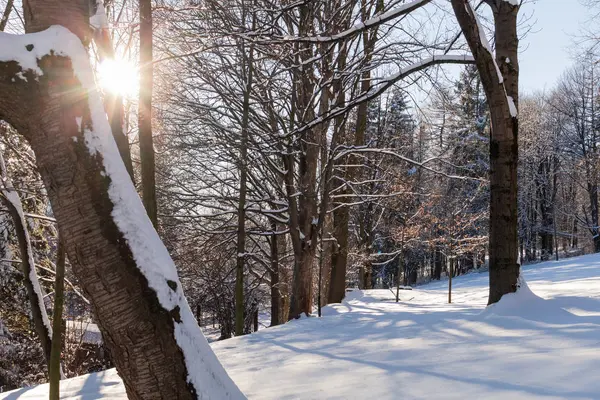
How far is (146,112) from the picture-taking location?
5.62m

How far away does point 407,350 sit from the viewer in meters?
3.42

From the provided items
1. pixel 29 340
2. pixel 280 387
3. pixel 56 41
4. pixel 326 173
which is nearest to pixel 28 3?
pixel 56 41

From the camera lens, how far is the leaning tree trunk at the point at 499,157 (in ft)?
15.2

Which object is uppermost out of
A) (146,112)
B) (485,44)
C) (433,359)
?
(485,44)

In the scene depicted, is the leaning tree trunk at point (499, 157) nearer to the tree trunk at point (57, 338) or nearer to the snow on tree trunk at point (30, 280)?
the tree trunk at point (57, 338)

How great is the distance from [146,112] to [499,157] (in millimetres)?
4436

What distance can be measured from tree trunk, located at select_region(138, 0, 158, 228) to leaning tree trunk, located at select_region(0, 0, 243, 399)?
136 inches

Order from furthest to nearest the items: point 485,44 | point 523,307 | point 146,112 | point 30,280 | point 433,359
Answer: point 30,280
point 146,112
point 485,44
point 523,307
point 433,359

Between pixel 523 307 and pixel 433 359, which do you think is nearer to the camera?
pixel 433 359

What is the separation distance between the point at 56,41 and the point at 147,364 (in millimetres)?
1685

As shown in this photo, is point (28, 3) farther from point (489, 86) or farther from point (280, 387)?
point (489, 86)

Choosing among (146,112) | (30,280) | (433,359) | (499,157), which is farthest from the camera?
(30,280)

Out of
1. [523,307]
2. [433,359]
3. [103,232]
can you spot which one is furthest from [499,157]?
[103,232]

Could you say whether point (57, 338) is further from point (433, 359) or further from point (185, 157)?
point (185, 157)
